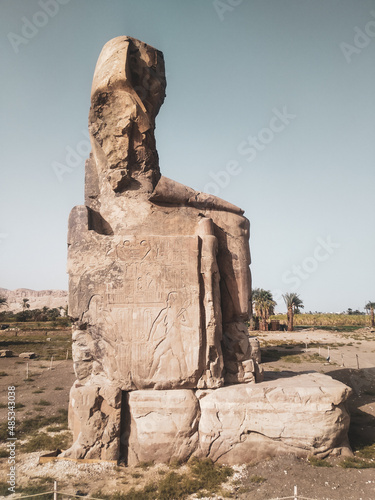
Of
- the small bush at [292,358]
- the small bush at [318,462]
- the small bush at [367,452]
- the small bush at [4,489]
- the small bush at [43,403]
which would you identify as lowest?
the small bush at [292,358]

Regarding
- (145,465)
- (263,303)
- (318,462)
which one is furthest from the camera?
(263,303)

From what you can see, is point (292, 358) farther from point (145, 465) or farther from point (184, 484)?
point (184, 484)

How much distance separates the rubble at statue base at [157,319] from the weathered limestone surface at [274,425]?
0.05 feet

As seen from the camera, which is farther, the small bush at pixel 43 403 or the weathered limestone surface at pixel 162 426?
the small bush at pixel 43 403

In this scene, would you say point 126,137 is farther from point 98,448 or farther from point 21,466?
point 21,466

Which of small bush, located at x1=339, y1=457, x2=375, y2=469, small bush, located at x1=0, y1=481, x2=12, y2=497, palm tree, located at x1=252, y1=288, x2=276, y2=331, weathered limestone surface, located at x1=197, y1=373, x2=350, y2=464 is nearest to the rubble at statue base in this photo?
weathered limestone surface, located at x1=197, y1=373, x2=350, y2=464

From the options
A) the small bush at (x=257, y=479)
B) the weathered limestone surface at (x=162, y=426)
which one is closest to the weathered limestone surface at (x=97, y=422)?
the weathered limestone surface at (x=162, y=426)

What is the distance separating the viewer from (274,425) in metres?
4.83

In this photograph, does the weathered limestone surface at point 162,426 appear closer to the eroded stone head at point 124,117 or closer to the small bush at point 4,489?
the small bush at point 4,489

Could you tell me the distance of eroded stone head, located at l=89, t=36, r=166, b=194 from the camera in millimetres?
5746

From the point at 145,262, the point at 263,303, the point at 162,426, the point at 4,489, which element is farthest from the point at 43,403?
the point at 263,303

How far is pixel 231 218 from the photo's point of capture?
19.9 feet

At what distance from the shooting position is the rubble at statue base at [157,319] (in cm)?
→ 485

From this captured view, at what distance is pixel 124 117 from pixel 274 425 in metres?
5.31
